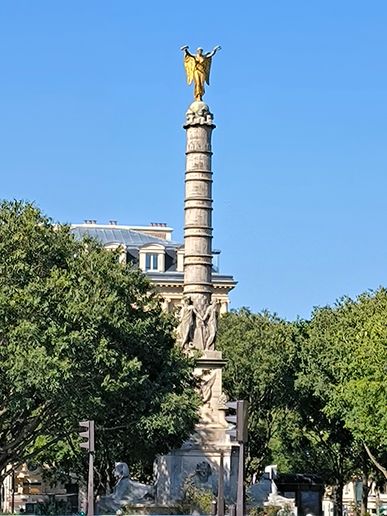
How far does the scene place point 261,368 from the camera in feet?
210

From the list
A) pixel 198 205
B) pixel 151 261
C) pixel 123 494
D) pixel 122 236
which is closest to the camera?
pixel 123 494

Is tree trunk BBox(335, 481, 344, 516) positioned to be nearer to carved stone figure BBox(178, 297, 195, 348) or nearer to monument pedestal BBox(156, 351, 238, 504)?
monument pedestal BBox(156, 351, 238, 504)

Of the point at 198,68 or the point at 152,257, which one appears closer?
the point at 198,68

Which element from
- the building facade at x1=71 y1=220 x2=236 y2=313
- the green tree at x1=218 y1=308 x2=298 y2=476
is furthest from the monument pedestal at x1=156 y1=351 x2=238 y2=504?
the building facade at x1=71 y1=220 x2=236 y2=313

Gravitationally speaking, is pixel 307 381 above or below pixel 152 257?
below

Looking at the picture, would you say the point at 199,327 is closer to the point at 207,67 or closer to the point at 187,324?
the point at 187,324

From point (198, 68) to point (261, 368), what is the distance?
16.0 metres

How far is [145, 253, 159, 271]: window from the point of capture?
99.8 metres

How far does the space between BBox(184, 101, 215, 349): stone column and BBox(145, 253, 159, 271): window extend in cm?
4562

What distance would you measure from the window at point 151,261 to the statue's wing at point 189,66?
44.4 m

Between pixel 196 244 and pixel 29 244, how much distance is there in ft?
36.8

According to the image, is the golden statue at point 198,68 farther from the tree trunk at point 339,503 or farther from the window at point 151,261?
the window at point 151,261

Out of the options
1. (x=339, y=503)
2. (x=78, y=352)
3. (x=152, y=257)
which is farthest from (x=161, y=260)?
(x=78, y=352)

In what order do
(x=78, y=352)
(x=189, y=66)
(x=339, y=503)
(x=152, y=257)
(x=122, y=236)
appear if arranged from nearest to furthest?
(x=78, y=352) → (x=189, y=66) → (x=339, y=503) → (x=152, y=257) → (x=122, y=236)
